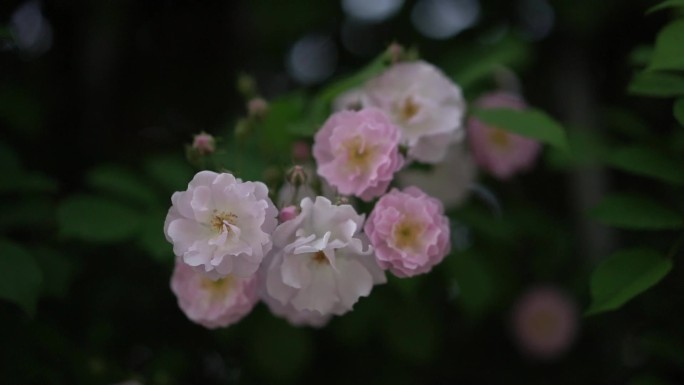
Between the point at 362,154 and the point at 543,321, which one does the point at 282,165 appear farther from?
the point at 543,321

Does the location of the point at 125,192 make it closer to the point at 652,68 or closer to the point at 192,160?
the point at 192,160

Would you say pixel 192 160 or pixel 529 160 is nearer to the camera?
pixel 192 160

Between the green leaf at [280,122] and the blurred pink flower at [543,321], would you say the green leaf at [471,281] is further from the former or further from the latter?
the blurred pink flower at [543,321]

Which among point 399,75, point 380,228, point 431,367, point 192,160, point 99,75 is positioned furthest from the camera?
point 99,75

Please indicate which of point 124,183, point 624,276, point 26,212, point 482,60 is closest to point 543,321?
point 482,60

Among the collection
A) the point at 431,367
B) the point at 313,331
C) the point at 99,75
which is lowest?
the point at 431,367

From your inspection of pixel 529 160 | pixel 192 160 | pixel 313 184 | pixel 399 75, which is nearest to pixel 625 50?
pixel 529 160

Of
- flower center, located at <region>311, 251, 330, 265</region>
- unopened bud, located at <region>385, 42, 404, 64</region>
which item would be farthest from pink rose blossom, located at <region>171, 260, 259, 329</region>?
unopened bud, located at <region>385, 42, 404, 64</region>

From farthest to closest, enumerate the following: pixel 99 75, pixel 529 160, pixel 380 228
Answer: pixel 99 75, pixel 529 160, pixel 380 228
